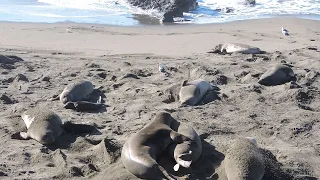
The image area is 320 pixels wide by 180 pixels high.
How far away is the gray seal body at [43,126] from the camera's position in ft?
17.7

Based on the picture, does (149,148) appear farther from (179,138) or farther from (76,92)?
(76,92)

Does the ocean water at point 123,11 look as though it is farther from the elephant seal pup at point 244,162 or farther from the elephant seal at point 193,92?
the elephant seal pup at point 244,162

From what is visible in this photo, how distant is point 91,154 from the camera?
5039 mm

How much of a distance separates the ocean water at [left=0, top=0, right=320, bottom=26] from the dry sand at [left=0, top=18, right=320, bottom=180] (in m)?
2.36

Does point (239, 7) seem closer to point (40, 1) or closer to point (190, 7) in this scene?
point (190, 7)

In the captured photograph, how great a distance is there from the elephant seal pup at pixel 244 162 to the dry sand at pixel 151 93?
19cm

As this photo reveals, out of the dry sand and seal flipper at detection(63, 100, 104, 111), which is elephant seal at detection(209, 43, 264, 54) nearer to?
the dry sand

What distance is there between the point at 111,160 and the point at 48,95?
3.19 metres

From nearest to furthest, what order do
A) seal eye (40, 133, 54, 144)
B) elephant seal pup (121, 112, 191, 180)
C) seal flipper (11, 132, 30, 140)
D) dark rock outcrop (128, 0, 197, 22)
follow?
elephant seal pup (121, 112, 191, 180), seal eye (40, 133, 54, 144), seal flipper (11, 132, 30, 140), dark rock outcrop (128, 0, 197, 22)

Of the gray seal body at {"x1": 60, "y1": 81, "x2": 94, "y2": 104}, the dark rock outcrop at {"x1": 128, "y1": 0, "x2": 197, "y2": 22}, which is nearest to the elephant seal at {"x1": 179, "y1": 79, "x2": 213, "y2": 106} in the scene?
the gray seal body at {"x1": 60, "y1": 81, "x2": 94, "y2": 104}

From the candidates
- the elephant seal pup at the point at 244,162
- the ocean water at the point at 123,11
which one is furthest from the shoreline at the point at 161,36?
the elephant seal pup at the point at 244,162

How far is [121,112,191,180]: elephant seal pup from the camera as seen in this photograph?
4199 millimetres

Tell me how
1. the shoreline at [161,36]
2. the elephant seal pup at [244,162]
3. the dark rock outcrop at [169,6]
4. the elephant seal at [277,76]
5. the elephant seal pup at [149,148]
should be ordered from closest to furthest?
1. the elephant seal pup at [244,162]
2. the elephant seal pup at [149,148]
3. the elephant seal at [277,76]
4. the shoreline at [161,36]
5. the dark rock outcrop at [169,6]

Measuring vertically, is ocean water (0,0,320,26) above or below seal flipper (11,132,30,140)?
above
